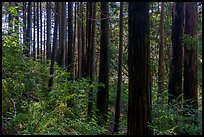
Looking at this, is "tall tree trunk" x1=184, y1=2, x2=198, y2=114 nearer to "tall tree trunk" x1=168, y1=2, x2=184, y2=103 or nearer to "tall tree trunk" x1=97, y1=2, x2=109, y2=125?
"tall tree trunk" x1=168, y1=2, x2=184, y2=103

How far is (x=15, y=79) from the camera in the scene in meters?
9.06

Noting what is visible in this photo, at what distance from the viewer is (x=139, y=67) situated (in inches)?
194

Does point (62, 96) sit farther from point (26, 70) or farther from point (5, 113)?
point (5, 113)

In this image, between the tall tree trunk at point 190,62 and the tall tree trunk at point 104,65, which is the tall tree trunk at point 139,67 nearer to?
the tall tree trunk at point 190,62

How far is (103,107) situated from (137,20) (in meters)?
9.05

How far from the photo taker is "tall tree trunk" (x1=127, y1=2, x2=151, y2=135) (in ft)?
16.1

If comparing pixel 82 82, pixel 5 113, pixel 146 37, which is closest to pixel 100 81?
pixel 82 82

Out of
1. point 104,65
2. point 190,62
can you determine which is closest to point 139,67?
point 190,62

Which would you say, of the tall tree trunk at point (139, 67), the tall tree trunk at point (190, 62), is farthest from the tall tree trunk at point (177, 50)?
the tall tree trunk at point (139, 67)

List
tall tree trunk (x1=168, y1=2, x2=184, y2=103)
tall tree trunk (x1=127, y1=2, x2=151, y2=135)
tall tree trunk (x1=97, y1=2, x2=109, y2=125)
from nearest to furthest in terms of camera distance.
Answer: tall tree trunk (x1=127, y1=2, x2=151, y2=135) < tall tree trunk (x1=168, y1=2, x2=184, y2=103) < tall tree trunk (x1=97, y1=2, x2=109, y2=125)

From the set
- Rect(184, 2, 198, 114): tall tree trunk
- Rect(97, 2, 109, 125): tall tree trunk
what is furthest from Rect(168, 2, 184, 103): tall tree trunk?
Rect(97, 2, 109, 125): tall tree trunk

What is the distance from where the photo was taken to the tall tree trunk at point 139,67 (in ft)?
16.1

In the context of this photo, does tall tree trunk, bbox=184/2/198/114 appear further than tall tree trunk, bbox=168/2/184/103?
No

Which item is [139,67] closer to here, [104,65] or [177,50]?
[177,50]
